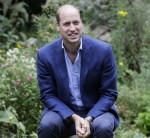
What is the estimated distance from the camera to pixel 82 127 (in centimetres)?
384

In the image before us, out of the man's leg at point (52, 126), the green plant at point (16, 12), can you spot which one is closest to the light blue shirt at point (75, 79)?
the man's leg at point (52, 126)

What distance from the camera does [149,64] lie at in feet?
20.3

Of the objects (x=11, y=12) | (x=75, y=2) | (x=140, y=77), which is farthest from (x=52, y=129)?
(x=11, y=12)

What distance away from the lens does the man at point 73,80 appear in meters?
3.93

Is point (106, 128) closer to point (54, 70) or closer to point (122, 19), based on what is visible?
point (54, 70)

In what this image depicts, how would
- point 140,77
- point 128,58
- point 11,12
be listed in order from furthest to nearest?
point 11,12, point 128,58, point 140,77

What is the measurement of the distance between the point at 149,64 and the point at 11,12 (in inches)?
133

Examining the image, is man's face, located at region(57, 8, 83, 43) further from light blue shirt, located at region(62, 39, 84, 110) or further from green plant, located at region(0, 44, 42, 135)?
green plant, located at region(0, 44, 42, 135)

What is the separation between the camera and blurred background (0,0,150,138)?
205 inches

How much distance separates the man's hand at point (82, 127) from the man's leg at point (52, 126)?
0.14m

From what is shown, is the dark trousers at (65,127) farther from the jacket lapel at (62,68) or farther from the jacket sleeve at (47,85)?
the jacket lapel at (62,68)

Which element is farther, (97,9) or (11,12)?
(11,12)

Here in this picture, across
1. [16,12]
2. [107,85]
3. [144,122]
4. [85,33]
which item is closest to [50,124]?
[107,85]

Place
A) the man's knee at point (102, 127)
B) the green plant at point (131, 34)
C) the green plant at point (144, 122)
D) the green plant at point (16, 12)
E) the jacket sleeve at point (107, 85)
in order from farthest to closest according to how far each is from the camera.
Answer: the green plant at point (16, 12)
the green plant at point (131, 34)
the green plant at point (144, 122)
the jacket sleeve at point (107, 85)
the man's knee at point (102, 127)
